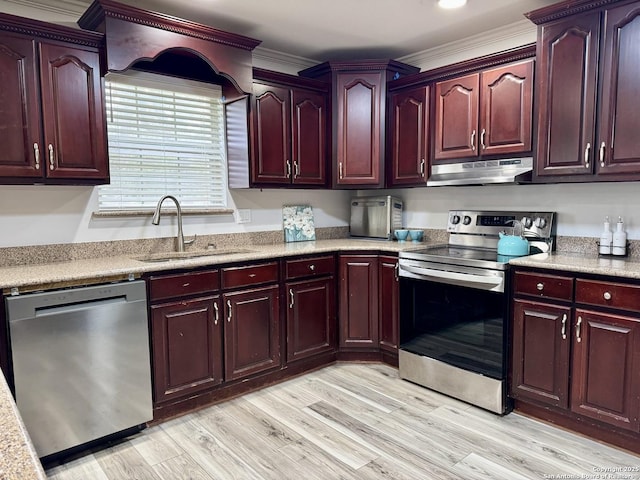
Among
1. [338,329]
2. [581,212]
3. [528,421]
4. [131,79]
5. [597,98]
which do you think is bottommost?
[528,421]

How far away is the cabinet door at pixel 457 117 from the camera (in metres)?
3.15

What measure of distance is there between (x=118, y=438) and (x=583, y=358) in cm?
257

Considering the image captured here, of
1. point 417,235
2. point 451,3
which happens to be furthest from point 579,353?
point 451,3

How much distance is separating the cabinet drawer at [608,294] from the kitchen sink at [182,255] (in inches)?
82.5

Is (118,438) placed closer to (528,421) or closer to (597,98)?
(528,421)

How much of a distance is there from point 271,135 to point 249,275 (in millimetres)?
1130

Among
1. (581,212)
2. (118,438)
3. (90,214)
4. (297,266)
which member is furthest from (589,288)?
(90,214)

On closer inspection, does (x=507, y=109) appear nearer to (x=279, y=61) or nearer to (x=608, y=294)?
(x=608, y=294)

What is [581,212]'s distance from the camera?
9.68 feet

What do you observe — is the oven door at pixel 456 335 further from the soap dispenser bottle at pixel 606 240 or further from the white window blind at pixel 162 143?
the white window blind at pixel 162 143

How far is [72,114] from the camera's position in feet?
8.29

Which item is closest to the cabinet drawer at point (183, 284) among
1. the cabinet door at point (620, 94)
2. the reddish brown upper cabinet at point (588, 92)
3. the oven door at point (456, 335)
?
the oven door at point (456, 335)

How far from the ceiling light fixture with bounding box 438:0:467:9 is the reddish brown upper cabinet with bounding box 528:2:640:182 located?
0.41 m

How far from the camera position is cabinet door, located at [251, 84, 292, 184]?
334cm
